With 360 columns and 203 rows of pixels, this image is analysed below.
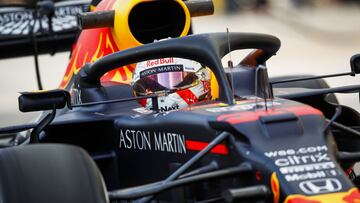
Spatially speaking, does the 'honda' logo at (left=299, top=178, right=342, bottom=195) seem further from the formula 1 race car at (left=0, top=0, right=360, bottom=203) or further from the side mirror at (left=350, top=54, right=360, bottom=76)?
the side mirror at (left=350, top=54, right=360, bottom=76)

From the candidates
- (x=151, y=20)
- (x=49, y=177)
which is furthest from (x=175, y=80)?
(x=49, y=177)

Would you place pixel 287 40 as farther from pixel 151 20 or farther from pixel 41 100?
pixel 41 100

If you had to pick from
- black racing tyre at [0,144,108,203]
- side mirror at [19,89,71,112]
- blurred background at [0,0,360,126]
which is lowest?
blurred background at [0,0,360,126]

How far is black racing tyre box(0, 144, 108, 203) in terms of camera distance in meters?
4.46

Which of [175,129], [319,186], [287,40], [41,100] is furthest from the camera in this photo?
[287,40]

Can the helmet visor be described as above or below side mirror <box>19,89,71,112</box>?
below

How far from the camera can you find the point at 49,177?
451 centimetres

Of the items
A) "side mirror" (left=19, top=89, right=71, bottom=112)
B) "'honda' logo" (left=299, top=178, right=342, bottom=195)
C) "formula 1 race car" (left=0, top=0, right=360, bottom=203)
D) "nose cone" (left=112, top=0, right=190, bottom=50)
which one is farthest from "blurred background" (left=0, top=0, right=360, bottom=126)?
"'honda' logo" (left=299, top=178, right=342, bottom=195)

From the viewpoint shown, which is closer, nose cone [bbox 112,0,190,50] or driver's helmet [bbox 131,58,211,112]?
driver's helmet [bbox 131,58,211,112]

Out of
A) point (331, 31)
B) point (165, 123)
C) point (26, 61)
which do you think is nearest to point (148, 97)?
point (165, 123)

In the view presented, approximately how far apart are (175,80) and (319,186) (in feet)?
4.87

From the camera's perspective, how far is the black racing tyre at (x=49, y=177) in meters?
4.46

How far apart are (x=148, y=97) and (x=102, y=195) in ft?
3.00

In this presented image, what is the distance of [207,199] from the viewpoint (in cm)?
479
